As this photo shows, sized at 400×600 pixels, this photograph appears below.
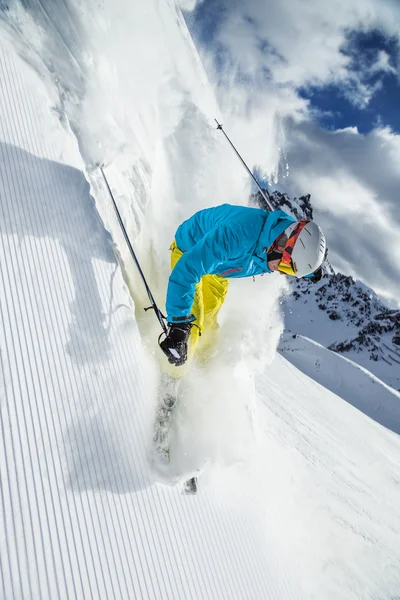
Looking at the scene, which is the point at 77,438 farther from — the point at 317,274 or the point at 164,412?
the point at 317,274

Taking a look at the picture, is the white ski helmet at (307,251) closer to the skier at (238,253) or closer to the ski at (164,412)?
the skier at (238,253)

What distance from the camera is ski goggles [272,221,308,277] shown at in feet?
9.51

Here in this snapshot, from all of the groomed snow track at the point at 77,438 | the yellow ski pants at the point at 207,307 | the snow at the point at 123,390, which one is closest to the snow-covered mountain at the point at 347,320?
the snow at the point at 123,390

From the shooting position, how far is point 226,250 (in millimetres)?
2850

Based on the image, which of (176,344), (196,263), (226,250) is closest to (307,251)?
(226,250)

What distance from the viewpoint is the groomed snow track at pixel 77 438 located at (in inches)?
72.8

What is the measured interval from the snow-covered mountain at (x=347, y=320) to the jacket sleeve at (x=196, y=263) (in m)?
98.3

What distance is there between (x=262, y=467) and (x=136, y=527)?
6.08ft

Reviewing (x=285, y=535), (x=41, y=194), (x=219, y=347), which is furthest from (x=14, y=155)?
(x=285, y=535)

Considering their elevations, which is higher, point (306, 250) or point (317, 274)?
point (306, 250)

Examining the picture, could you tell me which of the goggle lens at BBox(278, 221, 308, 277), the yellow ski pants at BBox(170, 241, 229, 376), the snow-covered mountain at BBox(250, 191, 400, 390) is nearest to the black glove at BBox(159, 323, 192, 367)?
the yellow ski pants at BBox(170, 241, 229, 376)

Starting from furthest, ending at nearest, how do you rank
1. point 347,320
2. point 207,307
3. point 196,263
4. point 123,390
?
point 347,320
point 207,307
point 196,263
point 123,390

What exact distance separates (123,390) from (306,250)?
1.79 m

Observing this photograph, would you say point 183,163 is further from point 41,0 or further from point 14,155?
point 14,155
